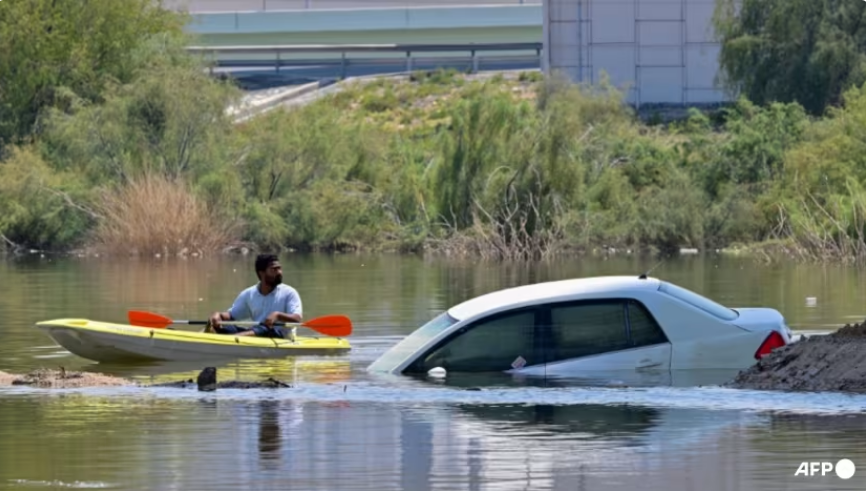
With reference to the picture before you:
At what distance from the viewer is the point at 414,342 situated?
1862cm

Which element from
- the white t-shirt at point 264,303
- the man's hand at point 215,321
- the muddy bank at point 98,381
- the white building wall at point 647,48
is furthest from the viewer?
the white building wall at point 647,48

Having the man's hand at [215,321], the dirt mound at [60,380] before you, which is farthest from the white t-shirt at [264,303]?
the dirt mound at [60,380]

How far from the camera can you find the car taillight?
1730cm

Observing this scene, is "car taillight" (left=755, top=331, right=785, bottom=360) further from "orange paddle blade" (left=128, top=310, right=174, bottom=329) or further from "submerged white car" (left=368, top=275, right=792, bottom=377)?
"orange paddle blade" (left=128, top=310, right=174, bottom=329)

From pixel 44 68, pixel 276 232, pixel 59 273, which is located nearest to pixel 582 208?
pixel 276 232

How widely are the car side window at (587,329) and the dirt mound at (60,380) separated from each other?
4.91 meters

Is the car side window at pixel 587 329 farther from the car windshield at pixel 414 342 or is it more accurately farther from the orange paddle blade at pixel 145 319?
the orange paddle blade at pixel 145 319

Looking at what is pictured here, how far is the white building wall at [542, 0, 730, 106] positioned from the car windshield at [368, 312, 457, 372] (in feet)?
200

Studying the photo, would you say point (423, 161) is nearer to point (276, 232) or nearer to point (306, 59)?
point (276, 232)

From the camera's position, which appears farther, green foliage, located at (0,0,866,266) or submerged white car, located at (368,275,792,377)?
green foliage, located at (0,0,866,266)

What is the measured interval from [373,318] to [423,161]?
3750 cm

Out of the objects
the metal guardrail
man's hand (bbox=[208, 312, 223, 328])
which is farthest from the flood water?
the metal guardrail

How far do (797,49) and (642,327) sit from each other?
55.3 meters

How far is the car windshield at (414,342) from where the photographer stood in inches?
711
